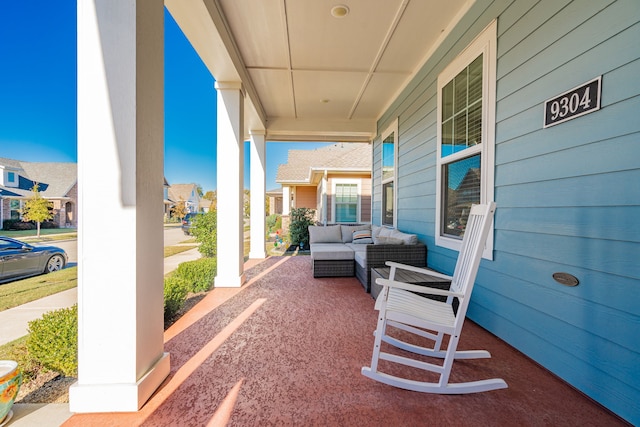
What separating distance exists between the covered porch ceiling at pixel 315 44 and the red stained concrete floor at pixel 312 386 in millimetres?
3025

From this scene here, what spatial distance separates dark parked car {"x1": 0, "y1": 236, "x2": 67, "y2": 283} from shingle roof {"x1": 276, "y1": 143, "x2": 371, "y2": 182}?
718cm

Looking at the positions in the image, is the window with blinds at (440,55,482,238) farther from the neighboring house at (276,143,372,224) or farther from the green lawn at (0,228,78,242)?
the neighboring house at (276,143,372,224)

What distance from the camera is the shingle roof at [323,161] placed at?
9609 millimetres

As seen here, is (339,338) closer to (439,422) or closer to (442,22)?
(439,422)

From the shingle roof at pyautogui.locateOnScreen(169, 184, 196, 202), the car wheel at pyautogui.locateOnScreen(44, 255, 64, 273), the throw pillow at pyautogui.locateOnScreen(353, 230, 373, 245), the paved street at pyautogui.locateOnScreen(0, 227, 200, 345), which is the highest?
the shingle roof at pyautogui.locateOnScreen(169, 184, 196, 202)

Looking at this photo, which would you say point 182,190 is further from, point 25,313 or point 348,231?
point 25,313

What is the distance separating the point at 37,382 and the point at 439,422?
262cm

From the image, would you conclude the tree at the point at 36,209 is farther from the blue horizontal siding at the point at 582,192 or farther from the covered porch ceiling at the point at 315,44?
the blue horizontal siding at the point at 582,192

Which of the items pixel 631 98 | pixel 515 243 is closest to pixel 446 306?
pixel 515 243

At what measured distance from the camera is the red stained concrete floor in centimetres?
152

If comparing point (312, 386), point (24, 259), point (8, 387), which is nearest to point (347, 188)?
point (24, 259)

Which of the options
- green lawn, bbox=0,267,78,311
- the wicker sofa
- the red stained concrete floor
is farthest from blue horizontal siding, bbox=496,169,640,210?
green lawn, bbox=0,267,78,311

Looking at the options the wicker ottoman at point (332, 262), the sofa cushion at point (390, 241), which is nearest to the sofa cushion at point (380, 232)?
the sofa cushion at point (390, 241)

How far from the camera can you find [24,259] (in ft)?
12.5
